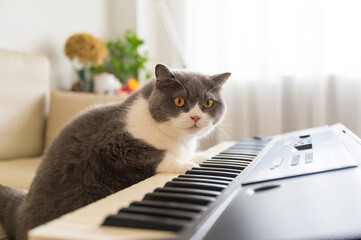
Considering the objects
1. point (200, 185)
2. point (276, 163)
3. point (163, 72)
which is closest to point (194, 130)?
point (163, 72)

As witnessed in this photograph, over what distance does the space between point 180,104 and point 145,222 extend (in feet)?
2.46

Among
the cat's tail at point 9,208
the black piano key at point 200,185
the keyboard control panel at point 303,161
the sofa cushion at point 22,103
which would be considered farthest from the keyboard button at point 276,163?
the sofa cushion at point 22,103

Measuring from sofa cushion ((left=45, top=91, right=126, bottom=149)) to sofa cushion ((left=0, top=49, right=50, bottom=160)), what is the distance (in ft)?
0.29

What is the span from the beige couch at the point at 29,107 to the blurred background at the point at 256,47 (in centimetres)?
32

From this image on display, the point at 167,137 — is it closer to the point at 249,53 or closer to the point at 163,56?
the point at 249,53

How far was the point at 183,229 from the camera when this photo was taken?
443mm

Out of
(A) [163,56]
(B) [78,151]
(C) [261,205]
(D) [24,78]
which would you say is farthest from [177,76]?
(A) [163,56]

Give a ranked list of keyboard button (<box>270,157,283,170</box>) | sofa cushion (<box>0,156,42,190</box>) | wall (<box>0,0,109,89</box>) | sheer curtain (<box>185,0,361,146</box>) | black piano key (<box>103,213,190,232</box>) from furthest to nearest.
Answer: sheer curtain (<box>185,0,361,146</box>) → wall (<box>0,0,109,89</box>) → sofa cushion (<box>0,156,42,190</box>) → keyboard button (<box>270,157,283,170</box>) → black piano key (<box>103,213,190,232</box>)

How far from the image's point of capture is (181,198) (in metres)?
0.58

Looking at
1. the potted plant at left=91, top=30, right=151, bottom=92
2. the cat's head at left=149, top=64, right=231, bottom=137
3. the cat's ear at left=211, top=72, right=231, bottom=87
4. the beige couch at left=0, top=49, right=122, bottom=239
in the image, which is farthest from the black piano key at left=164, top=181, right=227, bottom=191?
the potted plant at left=91, top=30, right=151, bottom=92

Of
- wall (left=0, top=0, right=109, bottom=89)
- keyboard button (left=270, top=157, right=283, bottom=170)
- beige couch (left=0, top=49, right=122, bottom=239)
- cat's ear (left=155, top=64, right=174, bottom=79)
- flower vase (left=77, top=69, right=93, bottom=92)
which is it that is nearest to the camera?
keyboard button (left=270, top=157, right=283, bottom=170)

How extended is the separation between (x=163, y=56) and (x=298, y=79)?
55.7 inches

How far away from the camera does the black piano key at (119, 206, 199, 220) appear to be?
1.59ft

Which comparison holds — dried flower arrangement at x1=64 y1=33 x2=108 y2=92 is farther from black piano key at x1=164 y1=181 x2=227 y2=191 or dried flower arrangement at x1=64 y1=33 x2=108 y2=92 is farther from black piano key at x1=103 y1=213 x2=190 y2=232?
black piano key at x1=103 y1=213 x2=190 y2=232
